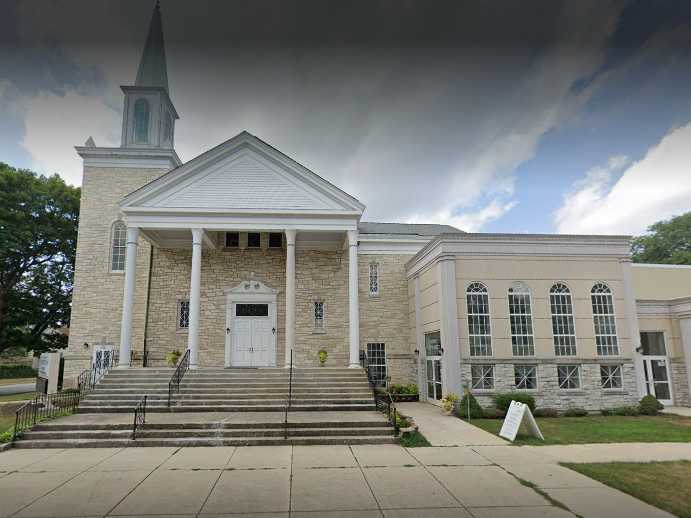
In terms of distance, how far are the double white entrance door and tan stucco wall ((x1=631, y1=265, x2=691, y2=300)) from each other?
16.9 m

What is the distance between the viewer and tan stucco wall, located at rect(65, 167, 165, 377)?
20.5 meters

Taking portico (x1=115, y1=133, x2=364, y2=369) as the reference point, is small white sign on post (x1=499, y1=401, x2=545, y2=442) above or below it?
below

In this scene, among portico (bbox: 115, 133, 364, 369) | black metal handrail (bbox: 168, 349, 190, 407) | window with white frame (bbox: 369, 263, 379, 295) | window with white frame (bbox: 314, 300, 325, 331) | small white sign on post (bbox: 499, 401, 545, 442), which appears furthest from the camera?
window with white frame (bbox: 369, 263, 379, 295)

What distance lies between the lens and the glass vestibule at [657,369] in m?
19.2

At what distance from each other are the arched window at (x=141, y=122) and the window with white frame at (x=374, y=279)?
12101 mm

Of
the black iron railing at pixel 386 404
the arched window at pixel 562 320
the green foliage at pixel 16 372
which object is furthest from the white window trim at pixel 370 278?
the green foliage at pixel 16 372

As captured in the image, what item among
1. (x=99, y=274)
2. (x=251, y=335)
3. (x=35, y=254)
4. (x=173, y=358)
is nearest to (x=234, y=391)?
(x=173, y=358)

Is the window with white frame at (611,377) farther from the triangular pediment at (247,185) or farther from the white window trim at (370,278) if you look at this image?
the triangular pediment at (247,185)

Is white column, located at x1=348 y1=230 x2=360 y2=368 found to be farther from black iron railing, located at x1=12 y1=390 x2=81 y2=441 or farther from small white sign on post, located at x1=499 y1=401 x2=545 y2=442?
black iron railing, located at x1=12 y1=390 x2=81 y2=441

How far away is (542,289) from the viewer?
17.6m

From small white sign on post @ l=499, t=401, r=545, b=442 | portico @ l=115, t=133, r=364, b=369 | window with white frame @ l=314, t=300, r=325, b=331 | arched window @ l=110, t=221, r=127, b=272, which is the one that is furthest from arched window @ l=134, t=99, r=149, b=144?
small white sign on post @ l=499, t=401, r=545, b=442

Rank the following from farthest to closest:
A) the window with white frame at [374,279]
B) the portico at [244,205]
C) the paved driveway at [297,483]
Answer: the window with white frame at [374,279] → the portico at [244,205] → the paved driveway at [297,483]

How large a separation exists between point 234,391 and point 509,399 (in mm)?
8888

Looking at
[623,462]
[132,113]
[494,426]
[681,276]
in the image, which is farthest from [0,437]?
[681,276]
